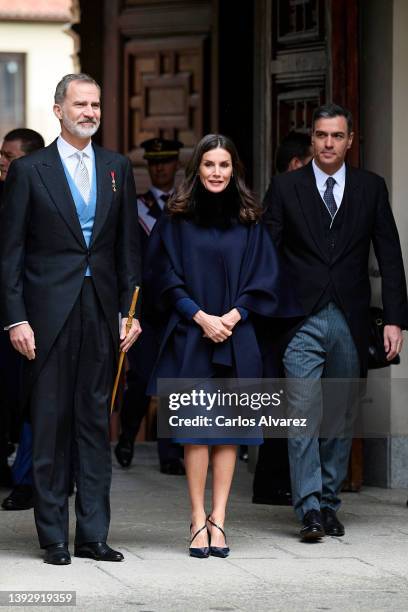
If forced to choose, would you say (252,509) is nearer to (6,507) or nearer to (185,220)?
(6,507)

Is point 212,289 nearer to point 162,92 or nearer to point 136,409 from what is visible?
point 136,409

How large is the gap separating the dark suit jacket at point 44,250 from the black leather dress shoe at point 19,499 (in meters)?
1.56

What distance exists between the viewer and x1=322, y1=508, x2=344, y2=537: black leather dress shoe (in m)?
8.24

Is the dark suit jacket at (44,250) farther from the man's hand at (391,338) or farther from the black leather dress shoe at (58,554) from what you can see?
the man's hand at (391,338)

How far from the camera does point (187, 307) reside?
765 cm


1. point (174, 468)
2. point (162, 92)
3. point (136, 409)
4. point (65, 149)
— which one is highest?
point (162, 92)

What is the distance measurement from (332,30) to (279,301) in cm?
228

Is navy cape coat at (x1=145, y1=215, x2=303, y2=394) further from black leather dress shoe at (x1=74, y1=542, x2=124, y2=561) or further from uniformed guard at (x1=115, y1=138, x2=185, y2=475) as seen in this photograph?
uniformed guard at (x1=115, y1=138, x2=185, y2=475)

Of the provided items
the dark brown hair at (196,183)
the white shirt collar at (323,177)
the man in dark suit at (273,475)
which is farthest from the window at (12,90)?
the dark brown hair at (196,183)

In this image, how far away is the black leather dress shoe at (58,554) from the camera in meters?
7.36

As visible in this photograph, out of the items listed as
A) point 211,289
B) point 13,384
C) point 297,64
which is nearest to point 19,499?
point 13,384

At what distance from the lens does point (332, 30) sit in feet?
31.6

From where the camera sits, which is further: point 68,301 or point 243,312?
point 243,312

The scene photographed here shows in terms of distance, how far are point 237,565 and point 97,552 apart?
59cm
